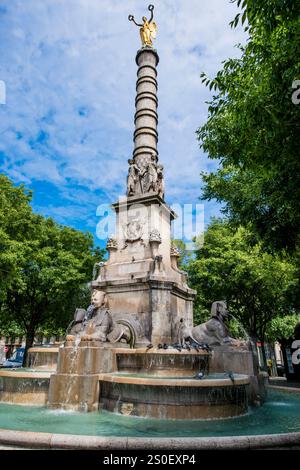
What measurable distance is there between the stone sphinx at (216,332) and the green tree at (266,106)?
3.49 metres

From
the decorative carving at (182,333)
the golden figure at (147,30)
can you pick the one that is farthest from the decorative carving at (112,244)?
the golden figure at (147,30)

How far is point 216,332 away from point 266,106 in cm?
733

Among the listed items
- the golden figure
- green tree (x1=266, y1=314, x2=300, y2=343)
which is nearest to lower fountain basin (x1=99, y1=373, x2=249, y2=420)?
the golden figure

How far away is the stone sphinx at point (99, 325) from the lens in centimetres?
1022

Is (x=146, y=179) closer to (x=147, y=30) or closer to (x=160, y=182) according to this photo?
(x=160, y=182)

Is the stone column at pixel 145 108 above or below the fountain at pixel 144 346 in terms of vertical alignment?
above

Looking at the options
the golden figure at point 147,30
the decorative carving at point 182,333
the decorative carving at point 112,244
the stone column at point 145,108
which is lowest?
the decorative carving at point 182,333

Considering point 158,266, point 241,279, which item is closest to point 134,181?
point 158,266

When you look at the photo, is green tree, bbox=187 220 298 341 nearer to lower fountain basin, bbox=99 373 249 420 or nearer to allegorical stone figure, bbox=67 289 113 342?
allegorical stone figure, bbox=67 289 113 342

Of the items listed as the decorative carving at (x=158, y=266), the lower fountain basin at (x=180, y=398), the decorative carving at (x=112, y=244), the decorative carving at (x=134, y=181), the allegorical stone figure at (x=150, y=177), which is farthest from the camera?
the decorative carving at (x=134, y=181)

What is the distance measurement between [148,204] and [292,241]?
20.5ft

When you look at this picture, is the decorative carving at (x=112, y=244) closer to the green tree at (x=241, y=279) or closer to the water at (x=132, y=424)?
the water at (x=132, y=424)

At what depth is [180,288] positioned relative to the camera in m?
13.6
